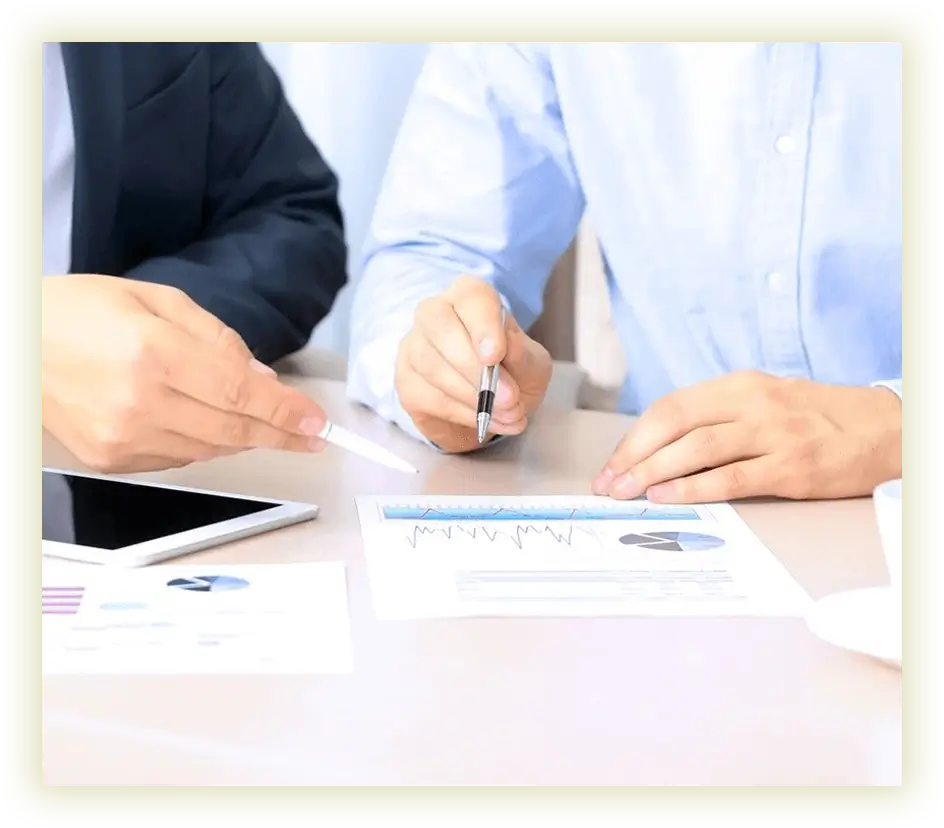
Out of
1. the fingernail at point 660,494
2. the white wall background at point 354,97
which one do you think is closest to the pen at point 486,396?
the fingernail at point 660,494

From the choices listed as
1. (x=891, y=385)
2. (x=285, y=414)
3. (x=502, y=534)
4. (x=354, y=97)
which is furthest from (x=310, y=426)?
(x=354, y=97)

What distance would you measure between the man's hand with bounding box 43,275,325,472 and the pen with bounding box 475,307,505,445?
125 mm

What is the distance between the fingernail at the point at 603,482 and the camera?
2.10ft

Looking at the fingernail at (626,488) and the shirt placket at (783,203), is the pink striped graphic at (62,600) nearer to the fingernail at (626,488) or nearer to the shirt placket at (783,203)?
the fingernail at (626,488)

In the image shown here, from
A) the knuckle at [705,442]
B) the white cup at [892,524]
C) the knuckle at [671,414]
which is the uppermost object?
the white cup at [892,524]

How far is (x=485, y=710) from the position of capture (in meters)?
0.36

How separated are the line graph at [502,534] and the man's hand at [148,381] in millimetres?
94

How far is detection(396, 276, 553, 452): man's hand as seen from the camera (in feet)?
2.26

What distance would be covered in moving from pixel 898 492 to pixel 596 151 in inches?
26.6

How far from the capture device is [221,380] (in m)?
0.55

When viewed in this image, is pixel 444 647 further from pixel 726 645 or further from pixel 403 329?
pixel 403 329

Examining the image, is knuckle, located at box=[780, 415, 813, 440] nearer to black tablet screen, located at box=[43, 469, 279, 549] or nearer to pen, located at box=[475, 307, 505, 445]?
pen, located at box=[475, 307, 505, 445]

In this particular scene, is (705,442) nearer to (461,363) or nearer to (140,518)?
(461,363)

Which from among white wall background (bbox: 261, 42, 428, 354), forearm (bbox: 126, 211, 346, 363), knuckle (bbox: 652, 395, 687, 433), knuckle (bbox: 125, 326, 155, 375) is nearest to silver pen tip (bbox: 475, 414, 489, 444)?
knuckle (bbox: 652, 395, 687, 433)
